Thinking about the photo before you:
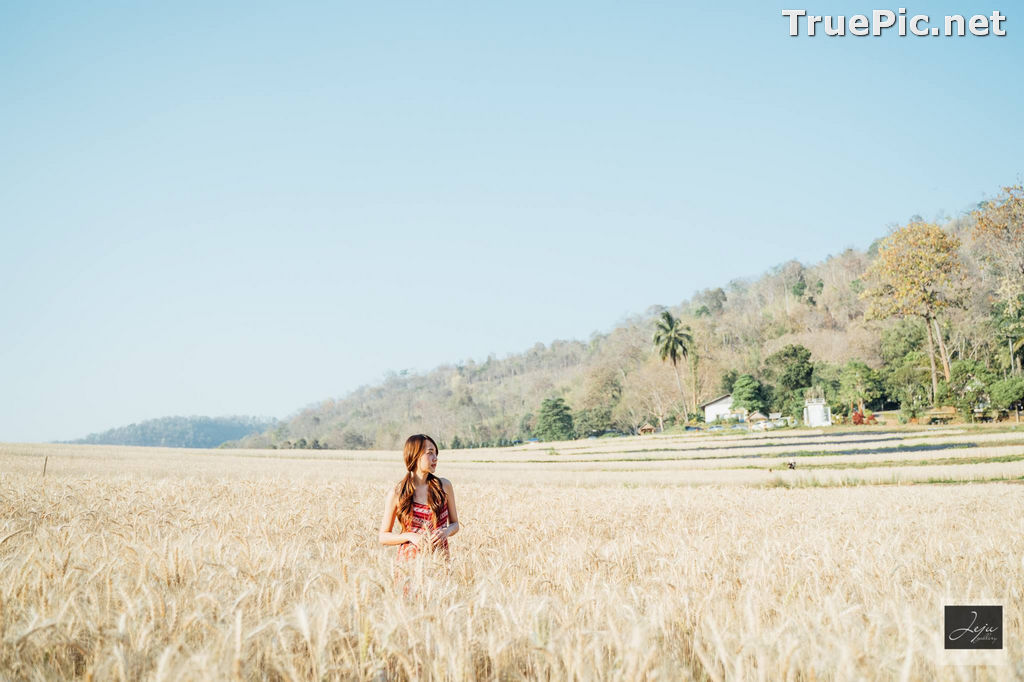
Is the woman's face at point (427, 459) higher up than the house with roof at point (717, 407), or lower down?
higher up

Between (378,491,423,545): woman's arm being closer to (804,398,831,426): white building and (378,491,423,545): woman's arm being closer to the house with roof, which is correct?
(804,398,831,426): white building

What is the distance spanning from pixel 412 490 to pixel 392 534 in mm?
443

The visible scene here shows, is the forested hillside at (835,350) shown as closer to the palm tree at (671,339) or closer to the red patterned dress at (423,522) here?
the palm tree at (671,339)

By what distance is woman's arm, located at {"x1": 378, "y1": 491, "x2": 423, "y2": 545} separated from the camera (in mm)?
5344

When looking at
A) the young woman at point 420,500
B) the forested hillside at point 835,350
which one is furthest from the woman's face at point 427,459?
the forested hillside at point 835,350

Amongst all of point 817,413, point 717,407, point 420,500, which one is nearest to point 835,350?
point 717,407

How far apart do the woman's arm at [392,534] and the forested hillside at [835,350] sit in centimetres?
5486

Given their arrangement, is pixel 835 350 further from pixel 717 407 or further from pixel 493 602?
pixel 493 602

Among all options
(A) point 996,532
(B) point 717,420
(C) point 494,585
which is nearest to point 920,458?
(A) point 996,532

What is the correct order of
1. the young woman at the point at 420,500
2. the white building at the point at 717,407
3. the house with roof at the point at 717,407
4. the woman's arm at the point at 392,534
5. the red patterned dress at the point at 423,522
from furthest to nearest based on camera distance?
the white building at the point at 717,407 → the house with roof at the point at 717,407 → the young woman at the point at 420,500 → the red patterned dress at the point at 423,522 → the woman's arm at the point at 392,534

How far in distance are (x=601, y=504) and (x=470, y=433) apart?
105583 mm

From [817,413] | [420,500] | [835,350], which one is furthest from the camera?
[835,350]

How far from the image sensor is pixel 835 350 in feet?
282

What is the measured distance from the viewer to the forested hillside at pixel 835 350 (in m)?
53.6
